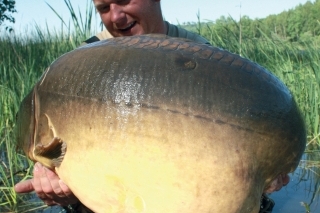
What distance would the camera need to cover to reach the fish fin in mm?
1669

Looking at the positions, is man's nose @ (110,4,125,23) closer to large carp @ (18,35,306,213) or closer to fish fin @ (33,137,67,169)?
large carp @ (18,35,306,213)

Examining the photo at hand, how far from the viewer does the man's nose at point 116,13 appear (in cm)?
248

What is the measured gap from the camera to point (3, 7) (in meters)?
18.0

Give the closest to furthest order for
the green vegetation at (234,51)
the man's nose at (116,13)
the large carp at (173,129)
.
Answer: the large carp at (173,129) → the man's nose at (116,13) → the green vegetation at (234,51)

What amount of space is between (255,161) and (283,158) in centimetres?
12

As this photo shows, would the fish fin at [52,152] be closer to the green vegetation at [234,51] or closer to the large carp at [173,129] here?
the large carp at [173,129]

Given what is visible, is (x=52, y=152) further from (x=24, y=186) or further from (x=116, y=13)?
(x=116, y=13)

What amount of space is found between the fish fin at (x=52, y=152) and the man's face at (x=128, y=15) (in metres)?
0.97

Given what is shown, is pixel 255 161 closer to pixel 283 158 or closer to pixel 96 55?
pixel 283 158

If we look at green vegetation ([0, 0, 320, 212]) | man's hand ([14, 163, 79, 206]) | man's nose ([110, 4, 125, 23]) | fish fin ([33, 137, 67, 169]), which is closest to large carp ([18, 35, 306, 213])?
fish fin ([33, 137, 67, 169])

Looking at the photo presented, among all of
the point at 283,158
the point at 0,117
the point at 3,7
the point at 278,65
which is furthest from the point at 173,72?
the point at 3,7

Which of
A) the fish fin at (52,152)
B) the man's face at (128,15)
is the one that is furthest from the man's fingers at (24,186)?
the man's face at (128,15)

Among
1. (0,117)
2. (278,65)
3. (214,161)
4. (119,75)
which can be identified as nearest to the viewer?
(214,161)

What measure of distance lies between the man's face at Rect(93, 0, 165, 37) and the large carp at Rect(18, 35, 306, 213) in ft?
2.74
